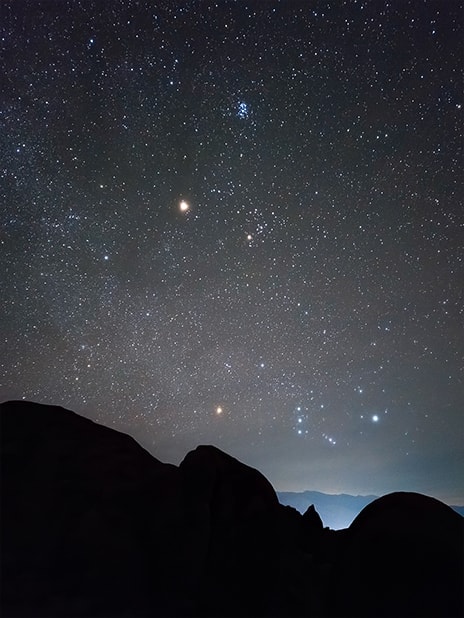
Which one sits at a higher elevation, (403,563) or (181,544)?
(403,563)

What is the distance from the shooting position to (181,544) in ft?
38.7

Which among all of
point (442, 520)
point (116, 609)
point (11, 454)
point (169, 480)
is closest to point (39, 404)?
point (11, 454)

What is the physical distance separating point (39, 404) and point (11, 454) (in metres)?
2.17

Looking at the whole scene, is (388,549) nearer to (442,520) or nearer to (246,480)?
(442,520)

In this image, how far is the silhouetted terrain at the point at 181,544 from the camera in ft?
34.8

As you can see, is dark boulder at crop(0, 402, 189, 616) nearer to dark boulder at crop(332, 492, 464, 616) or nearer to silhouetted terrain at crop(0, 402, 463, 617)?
silhouetted terrain at crop(0, 402, 463, 617)

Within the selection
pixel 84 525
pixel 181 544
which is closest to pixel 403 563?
pixel 181 544

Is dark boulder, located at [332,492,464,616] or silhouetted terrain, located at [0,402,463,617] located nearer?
dark boulder, located at [332,492,464,616]

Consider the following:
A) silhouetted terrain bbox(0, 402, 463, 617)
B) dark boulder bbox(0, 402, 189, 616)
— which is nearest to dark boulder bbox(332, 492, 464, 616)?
silhouetted terrain bbox(0, 402, 463, 617)

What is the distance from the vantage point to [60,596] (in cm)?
1028

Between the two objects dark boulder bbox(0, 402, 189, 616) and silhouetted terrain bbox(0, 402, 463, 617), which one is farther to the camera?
silhouetted terrain bbox(0, 402, 463, 617)

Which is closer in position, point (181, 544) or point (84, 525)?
point (84, 525)

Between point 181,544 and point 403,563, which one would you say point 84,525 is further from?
point 403,563

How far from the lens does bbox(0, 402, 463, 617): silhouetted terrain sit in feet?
34.8
